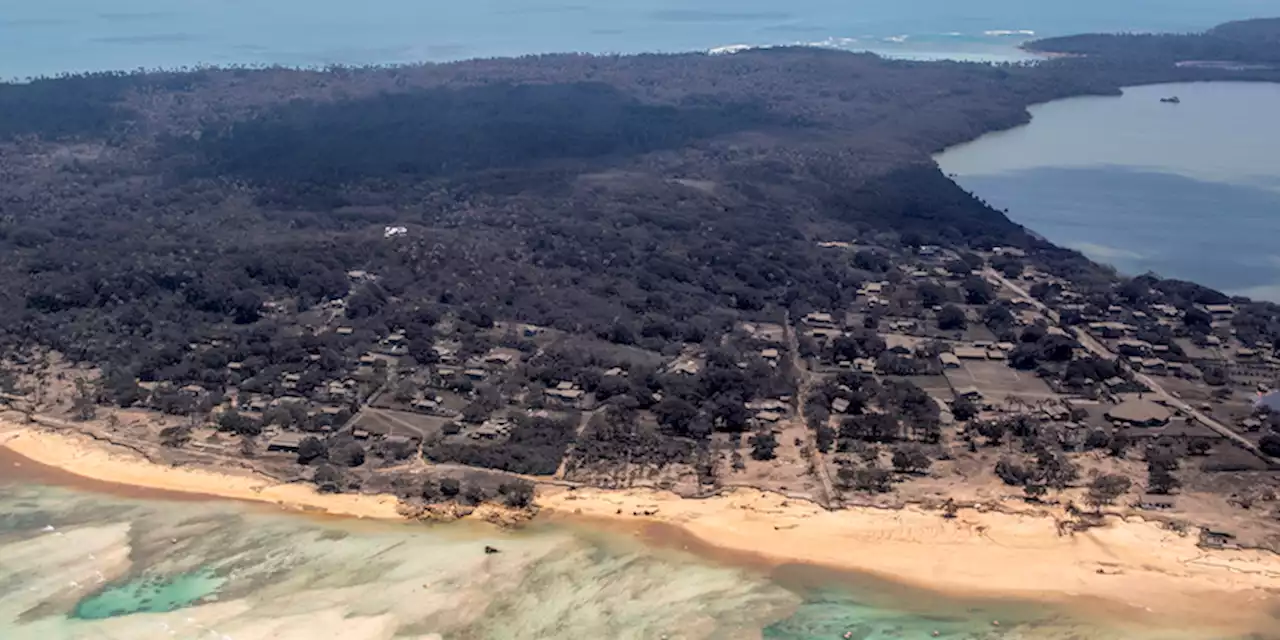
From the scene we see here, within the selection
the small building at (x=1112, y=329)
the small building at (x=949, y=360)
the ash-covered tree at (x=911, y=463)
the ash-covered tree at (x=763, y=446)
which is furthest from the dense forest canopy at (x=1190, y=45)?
the ash-covered tree at (x=763, y=446)

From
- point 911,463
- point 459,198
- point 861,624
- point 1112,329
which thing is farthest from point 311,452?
point 459,198

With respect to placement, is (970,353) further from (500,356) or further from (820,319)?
(500,356)

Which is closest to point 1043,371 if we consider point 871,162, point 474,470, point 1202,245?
point 474,470

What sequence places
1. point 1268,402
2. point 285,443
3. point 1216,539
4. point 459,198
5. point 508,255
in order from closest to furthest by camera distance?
point 1216,539 → point 285,443 → point 1268,402 → point 508,255 → point 459,198

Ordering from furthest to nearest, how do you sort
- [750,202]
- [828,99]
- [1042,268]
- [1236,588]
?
[828,99], [750,202], [1042,268], [1236,588]

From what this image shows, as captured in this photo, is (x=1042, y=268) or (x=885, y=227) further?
(x=885, y=227)

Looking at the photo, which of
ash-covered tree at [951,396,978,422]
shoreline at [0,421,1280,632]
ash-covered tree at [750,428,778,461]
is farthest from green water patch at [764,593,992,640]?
ash-covered tree at [951,396,978,422]

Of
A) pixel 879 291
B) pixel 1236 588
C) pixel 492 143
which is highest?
pixel 492 143

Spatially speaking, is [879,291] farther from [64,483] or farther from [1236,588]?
[64,483]
